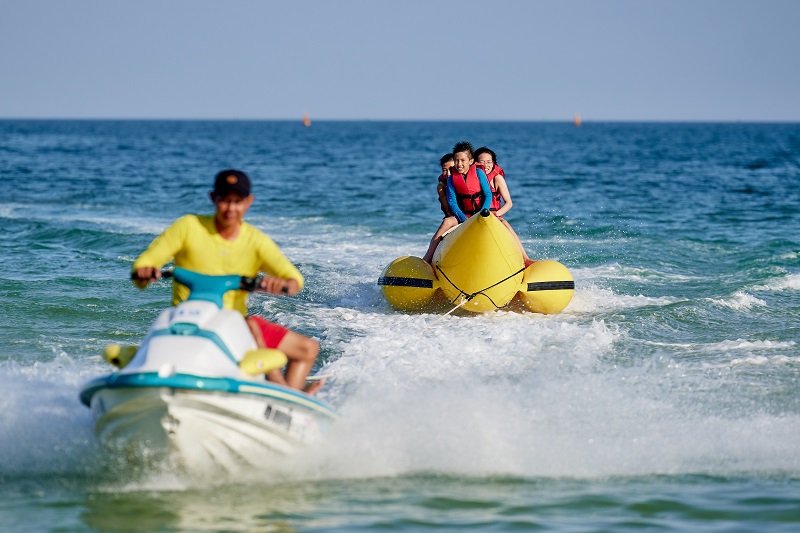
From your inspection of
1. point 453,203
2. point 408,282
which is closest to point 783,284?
point 453,203

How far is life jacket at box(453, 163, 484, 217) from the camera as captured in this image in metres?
9.90

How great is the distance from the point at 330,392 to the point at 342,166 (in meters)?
30.9

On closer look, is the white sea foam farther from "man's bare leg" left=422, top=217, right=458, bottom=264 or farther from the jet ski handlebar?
the jet ski handlebar

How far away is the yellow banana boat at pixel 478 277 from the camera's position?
30.2 feet

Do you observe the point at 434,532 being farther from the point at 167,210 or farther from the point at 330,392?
the point at 167,210

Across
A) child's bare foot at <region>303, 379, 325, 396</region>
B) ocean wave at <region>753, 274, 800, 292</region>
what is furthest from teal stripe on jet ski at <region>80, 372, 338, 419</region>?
ocean wave at <region>753, 274, 800, 292</region>

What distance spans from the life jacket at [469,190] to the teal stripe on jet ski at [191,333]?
5631 millimetres

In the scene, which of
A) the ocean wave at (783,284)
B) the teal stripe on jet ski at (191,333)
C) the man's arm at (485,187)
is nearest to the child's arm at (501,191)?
the man's arm at (485,187)

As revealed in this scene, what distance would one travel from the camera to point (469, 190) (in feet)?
32.7

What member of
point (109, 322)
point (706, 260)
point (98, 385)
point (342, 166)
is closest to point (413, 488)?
point (98, 385)

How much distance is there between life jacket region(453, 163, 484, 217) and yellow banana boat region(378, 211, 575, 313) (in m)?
0.61

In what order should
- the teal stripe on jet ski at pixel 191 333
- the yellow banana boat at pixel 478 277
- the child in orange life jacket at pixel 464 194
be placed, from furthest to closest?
the child in orange life jacket at pixel 464 194, the yellow banana boat at pixel 478 277, the teal stripe on jet ski at pixel 191 333

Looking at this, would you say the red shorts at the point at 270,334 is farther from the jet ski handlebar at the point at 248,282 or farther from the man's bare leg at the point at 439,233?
the man's bare leg at the point at 439,233

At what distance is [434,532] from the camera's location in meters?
4.30
